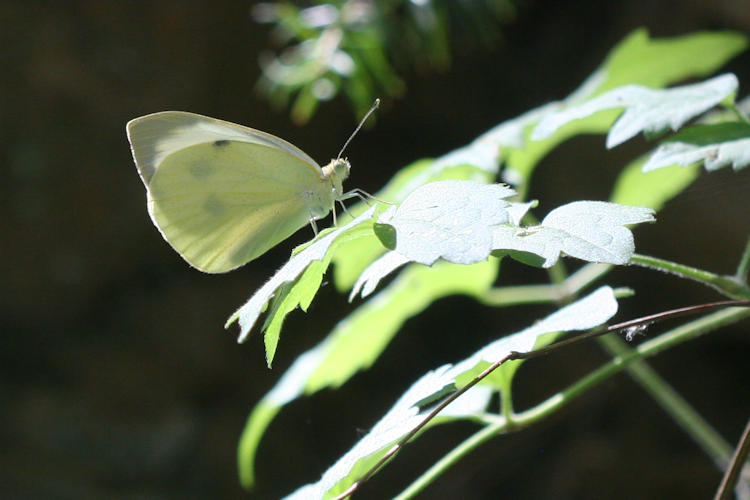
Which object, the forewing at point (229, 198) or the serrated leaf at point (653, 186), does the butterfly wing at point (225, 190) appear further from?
the serrated leaf at point (653, 186)

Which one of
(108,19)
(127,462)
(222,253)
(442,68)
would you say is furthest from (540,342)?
(127,462)

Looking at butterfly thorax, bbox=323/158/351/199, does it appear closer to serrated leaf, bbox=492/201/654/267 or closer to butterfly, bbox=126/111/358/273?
butterfly, bbox=126/111/358/273

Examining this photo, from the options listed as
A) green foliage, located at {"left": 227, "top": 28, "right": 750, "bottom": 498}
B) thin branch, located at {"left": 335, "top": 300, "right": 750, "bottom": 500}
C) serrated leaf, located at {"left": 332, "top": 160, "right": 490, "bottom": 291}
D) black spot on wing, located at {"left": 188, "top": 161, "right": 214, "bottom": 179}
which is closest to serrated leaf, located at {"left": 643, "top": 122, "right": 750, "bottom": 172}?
green foliage, located at {"left": 227, "top": 28, "right": 750, "bottom": 498}

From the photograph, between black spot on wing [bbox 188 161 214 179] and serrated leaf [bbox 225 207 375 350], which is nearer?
serrated leaf [bbox 225 207 375 350]

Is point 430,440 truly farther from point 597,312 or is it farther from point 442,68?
point 597,312

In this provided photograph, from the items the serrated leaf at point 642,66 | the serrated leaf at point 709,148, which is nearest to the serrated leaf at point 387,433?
the serrated leaf at point 709,148

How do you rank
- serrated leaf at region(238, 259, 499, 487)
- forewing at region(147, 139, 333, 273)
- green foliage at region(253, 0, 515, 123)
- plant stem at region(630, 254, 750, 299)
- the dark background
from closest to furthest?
plant stem at region(630, 254, 750, 299)
forewing at region(147, 139, 333, 273)
serrated leaf at region(238, 259, 499, 487)
green foliage at region(253, 0, 515, 123)
the dark background
